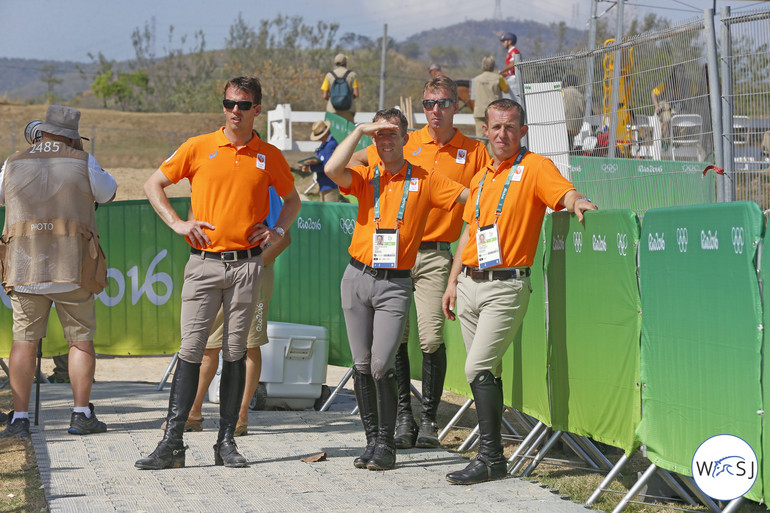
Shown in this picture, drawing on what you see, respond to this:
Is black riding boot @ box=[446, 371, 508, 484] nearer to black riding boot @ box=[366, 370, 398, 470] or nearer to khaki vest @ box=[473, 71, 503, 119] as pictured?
black riding boot @ box=[366, 370, 398, 470]

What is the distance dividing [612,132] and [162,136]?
34.4m

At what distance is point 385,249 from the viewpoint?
6312 millimetres

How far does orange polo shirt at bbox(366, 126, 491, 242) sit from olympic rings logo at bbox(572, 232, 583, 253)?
1.30 m

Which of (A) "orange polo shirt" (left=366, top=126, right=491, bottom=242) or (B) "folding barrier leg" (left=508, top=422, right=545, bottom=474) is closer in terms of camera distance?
(B) "folding barrier leg" (left=508, top=422, right=545, bottom=474)

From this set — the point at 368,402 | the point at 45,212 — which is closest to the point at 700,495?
the point at 368,402

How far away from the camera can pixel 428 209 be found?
257 inches

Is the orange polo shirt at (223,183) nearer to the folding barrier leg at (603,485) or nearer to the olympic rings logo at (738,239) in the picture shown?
the folding barrier leg at (603,485)

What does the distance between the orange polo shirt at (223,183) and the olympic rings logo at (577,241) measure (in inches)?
74.2

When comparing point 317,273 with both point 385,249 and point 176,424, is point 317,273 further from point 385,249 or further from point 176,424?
point 176,424

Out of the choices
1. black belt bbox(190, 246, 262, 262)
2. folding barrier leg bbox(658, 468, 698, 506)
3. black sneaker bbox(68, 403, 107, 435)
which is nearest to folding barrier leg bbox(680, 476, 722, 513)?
folding barrier leg bbox(658, 468, 698, 506)

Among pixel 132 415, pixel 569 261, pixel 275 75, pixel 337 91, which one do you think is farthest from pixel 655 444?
pixel 275 75

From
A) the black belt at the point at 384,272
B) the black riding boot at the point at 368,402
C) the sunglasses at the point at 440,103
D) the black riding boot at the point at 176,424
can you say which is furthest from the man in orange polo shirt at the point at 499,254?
the black riding boot at the point at 176,424

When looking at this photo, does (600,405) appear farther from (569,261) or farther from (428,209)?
(428,209)

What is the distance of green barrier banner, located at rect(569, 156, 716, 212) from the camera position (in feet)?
27.6
